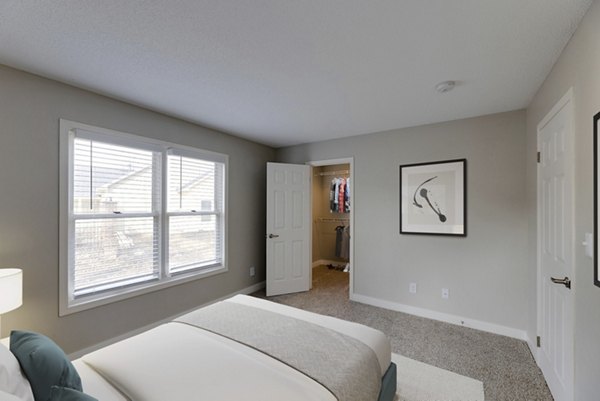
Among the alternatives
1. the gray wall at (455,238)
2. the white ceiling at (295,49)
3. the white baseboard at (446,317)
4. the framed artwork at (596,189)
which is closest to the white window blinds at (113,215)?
the white ceiling at (295,49)

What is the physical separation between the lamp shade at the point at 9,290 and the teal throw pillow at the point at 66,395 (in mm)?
1091

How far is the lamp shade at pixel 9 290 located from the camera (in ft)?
5.29

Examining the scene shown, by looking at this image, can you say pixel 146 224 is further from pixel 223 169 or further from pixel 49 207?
pixel 223 169

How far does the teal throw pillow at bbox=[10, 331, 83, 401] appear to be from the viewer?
3.30ft

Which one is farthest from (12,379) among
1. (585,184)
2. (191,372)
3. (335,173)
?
(335,173)

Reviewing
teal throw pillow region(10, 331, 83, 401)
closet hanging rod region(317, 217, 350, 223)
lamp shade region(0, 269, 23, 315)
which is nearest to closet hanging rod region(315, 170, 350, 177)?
closet hanging rod region(317, 217, 350, 223)

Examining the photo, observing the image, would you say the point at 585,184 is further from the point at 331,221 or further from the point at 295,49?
the point at 331,221

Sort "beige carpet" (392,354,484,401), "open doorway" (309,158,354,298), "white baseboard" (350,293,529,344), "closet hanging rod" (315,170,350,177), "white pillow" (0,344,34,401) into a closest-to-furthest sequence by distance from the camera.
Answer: "white pillow" (0,344,34,401) → "beige carpet" (392,354,484,401) → "white baseboard" (350,293,529,344) → "open doorway" (309,158,354,298) → "closet hanging rod" (315,170,350,177)

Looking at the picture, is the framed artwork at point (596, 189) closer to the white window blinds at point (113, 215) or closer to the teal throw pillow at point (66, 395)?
the teal throw pillow at point (66, 395)

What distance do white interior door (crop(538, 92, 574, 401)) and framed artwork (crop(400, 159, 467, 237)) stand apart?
2.59ft

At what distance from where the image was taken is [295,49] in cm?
173

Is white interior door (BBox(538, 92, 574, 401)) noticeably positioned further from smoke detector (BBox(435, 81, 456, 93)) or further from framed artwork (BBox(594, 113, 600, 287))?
smoke detector (BBox(435, 81, 456, 93))

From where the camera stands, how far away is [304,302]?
146 inches

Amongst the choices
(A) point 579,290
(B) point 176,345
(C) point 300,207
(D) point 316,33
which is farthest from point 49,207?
(A) point 579,290
